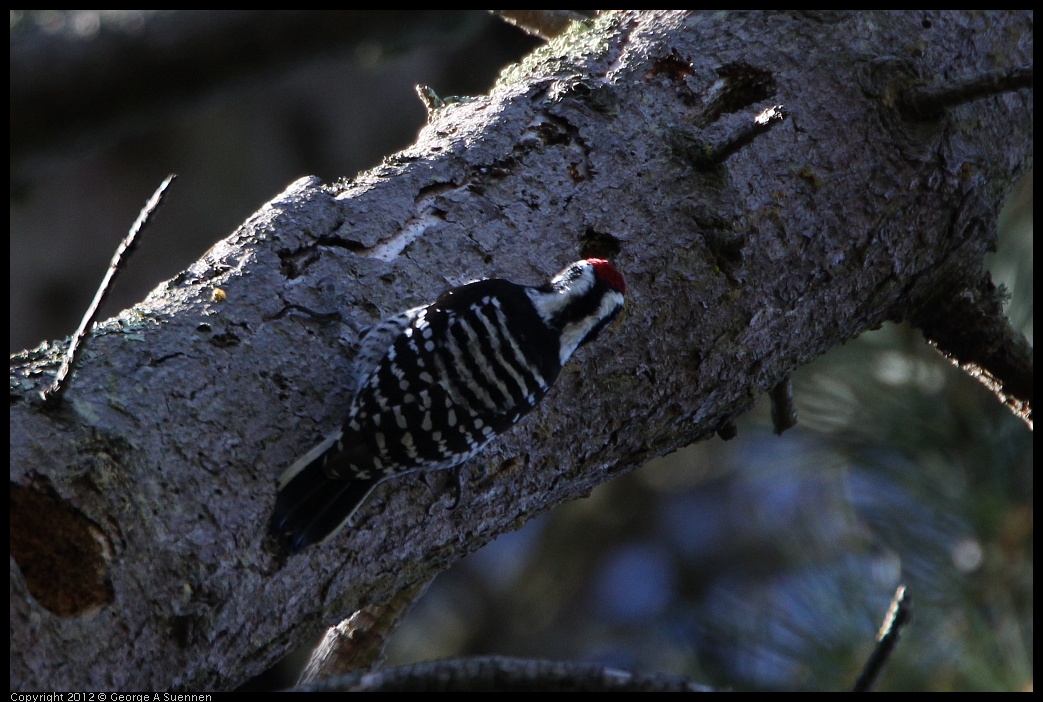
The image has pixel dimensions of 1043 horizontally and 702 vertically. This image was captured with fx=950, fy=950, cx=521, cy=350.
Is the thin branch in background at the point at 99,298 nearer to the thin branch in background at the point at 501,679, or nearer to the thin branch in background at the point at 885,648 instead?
the thin branch in background at the point at 501,679

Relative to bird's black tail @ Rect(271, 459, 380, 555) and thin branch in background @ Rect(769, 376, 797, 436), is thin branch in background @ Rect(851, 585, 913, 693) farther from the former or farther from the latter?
thin branch in background @ Rect(769, 376, 797, 436)

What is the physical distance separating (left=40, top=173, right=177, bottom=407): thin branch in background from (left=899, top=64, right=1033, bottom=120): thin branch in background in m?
1.66

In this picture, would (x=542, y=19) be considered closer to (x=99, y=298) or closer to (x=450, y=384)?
(x=450, y=384)

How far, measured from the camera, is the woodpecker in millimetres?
1710

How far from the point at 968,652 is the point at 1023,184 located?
2.10 meters

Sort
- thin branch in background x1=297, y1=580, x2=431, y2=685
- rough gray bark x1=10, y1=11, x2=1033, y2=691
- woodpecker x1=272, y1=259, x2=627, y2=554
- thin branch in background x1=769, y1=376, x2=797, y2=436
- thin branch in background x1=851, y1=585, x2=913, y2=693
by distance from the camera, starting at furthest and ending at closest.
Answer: thin branch in background x1=769, y1=376, x2=797, y2=436 → thin branch in background x1=297, y1=580, x2=431, y2=685 → woodpecker x1=272, y1=259, x2=627, y2=554 → rough gray bark x1=10, y1=11, x2=1033, y2=691 → thin branch in background x1=851, y1=585, x2=913, y2=693

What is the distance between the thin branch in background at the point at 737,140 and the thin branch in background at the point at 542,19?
3.94ft

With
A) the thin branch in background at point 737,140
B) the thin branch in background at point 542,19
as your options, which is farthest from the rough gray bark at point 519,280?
the thin branch in background at point 542,19

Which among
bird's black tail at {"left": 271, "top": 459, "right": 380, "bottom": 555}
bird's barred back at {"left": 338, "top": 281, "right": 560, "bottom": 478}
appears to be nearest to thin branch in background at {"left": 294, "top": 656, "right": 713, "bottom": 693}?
bird's black tail at {"left": 271, "top": 459, "right": 380, "bottom": 555}

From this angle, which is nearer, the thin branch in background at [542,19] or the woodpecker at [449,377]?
the woodpecker at [449,377]

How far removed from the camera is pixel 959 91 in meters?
2.15

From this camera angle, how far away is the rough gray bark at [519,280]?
4.95ft

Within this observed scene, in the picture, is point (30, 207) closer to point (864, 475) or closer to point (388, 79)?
point (388, 79)

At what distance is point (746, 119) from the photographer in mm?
2322
